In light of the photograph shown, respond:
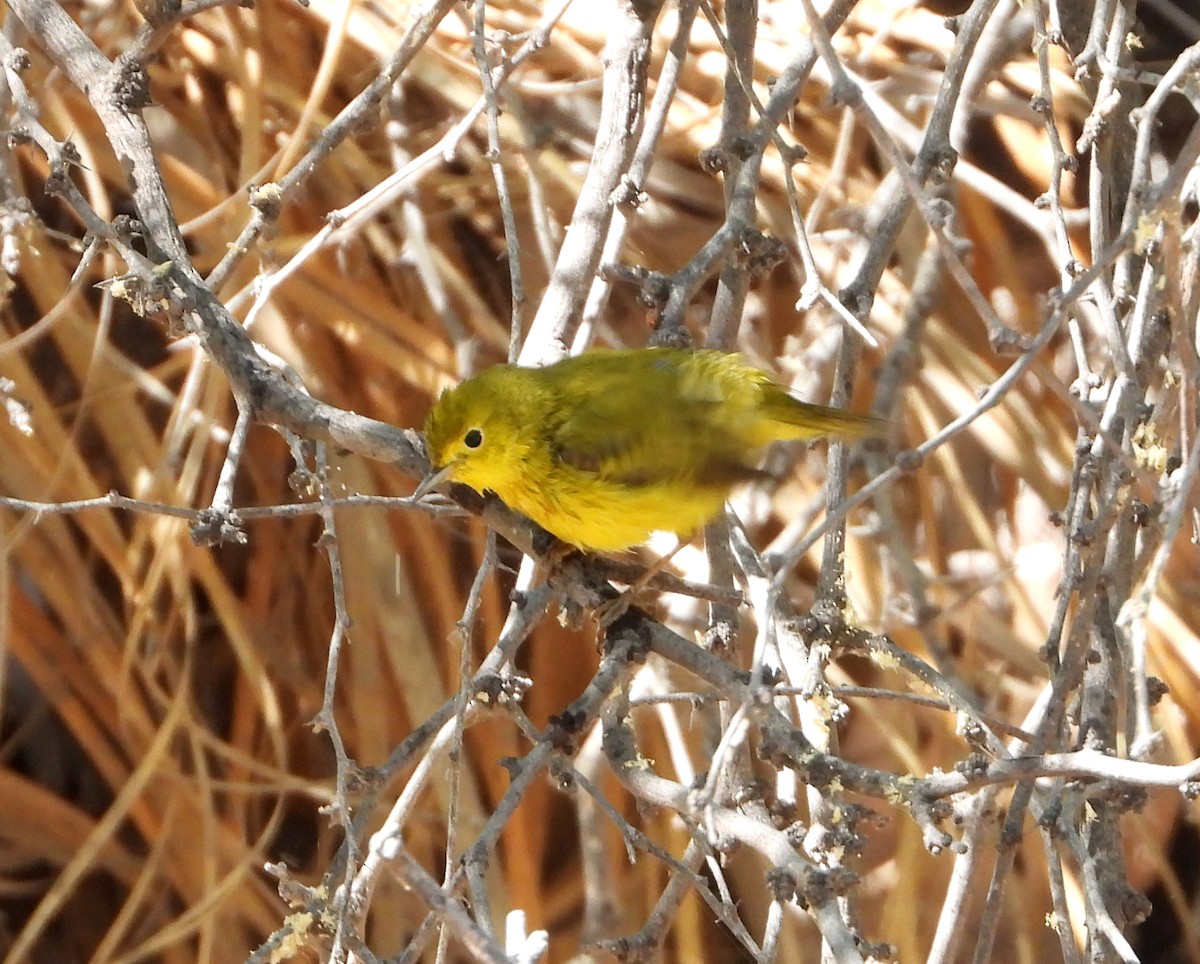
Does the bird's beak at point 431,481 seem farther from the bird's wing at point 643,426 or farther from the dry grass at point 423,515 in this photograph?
the dry grass at point 423,515

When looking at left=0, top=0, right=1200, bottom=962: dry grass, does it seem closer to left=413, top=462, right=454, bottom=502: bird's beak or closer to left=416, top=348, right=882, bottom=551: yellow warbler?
left=416, top=348, right=882, bottom=551: yellow warbler

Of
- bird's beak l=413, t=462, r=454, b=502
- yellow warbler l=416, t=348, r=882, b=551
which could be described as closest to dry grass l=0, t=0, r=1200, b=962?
yellow warbler l=416, t=348, r=882, b=551

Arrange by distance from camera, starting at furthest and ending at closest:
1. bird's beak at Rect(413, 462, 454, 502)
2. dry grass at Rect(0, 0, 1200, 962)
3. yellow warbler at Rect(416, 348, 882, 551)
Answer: dry grass at Rect(0, 0, 1200, 962), yellow warbler at Rect(416, 348, 882, 551), bird's beak at Rect(413, 462, 454, 502)

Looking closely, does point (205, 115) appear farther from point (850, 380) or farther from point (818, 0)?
point (850, 380)

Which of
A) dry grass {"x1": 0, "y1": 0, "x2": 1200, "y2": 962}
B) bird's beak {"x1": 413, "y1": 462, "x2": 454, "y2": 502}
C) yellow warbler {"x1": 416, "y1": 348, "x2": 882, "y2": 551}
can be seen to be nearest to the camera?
bird's beak {"x1": 413, "y1": 462, "x2": 454, "y2": 502}

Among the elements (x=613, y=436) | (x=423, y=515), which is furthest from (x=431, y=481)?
(x=423, y=515)

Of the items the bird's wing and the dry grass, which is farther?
the dry grass

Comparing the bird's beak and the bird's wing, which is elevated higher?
the bird's wing
